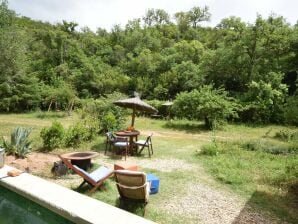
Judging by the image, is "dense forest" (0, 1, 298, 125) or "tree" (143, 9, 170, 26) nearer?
"dense forest" (0, 1, 298, 125)

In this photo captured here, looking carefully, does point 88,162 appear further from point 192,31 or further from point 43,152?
point 192,31

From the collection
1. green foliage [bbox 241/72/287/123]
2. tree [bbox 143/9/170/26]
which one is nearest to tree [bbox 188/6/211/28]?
tree [bbox 143/9/170/26]

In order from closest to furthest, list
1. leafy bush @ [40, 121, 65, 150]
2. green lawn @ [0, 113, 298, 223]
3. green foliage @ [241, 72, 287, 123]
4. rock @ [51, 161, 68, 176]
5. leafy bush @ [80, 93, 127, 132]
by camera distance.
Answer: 1. green lawn @ [0, 113, 298, 223]
2. rock @ [51, 161, 68, 176]
3. leafy bush @ [40, 121, 65, 150]
4. leafy bush @ [80, 93, 127, 132]
5. green foliage @ [241, 72, 287, 123]

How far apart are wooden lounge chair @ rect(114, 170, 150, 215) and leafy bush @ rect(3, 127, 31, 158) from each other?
395 centimetres

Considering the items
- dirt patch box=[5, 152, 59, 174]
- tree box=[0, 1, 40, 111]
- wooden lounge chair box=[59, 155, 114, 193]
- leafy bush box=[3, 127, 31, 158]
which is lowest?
dirt patch box=[5, 152, 59, 174]

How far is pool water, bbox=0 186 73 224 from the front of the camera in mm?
4785

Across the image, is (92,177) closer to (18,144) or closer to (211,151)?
(18,144)

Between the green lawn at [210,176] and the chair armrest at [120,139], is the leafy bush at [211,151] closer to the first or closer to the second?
the green lawn at [210,176]

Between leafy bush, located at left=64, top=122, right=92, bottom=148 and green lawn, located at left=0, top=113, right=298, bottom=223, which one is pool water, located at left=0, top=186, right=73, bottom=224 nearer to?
green lawn, located at left=0, top=113, right=298, bottom=223

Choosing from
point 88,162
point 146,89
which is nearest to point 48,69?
point 146,89

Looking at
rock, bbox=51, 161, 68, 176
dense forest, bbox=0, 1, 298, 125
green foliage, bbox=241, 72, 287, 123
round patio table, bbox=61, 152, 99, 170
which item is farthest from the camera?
dense forest, bbox=0, 1, 298, 125

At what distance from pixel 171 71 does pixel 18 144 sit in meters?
20.0

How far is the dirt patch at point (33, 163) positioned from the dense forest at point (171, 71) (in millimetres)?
7737

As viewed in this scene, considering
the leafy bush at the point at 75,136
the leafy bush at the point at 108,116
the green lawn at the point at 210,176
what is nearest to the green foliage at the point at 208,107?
the green lawn at the point at 210,176
